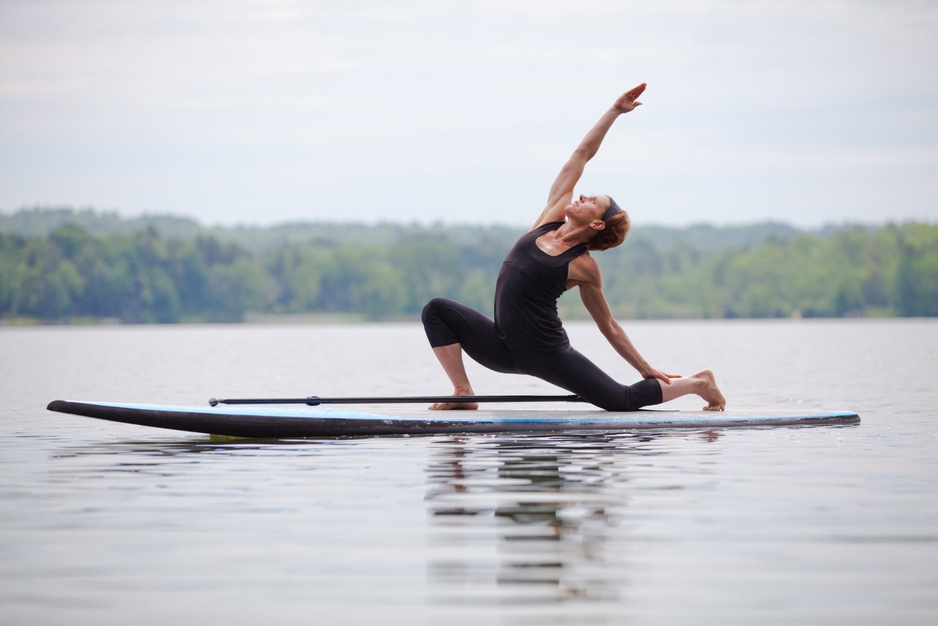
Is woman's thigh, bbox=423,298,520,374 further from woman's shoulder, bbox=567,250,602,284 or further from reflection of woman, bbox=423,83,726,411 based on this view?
woman's shoulder, bbox=567,250,602,284

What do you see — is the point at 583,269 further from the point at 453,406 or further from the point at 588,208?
the point at 453,406

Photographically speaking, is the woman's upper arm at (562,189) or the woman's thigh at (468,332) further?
the woman's thigh at (468,332)

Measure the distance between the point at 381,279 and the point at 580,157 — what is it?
174m

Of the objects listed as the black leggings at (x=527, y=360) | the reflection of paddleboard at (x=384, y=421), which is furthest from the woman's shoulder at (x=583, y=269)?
the reflection of paddleboard at (x=384, y=421)

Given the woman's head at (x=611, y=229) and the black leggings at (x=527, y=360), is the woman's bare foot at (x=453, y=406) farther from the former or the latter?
the woman's head at (x=611, y=229)

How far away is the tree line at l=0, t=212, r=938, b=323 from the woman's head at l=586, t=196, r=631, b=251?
15094 cm

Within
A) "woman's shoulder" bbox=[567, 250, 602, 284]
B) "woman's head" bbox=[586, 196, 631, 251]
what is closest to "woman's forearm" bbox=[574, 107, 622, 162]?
"woman's head" bbox=[586, 196, 631, 251]

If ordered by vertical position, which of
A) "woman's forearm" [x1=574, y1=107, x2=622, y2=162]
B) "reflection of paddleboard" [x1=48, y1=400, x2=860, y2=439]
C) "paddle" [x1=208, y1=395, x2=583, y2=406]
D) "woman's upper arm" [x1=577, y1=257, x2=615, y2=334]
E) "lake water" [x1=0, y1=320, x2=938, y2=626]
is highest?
"woman's forearm" [x1=574, y1=107, x2=622, y2=162]

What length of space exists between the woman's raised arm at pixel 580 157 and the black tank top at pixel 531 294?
15 cm

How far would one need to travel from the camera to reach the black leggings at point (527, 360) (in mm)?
11227

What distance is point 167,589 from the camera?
5633 mm

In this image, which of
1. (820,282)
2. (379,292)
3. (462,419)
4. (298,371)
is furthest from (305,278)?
(462,419)

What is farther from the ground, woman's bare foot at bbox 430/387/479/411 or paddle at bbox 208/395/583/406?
paddle at bbox 208/395/583/406

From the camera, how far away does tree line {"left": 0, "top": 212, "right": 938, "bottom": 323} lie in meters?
162
